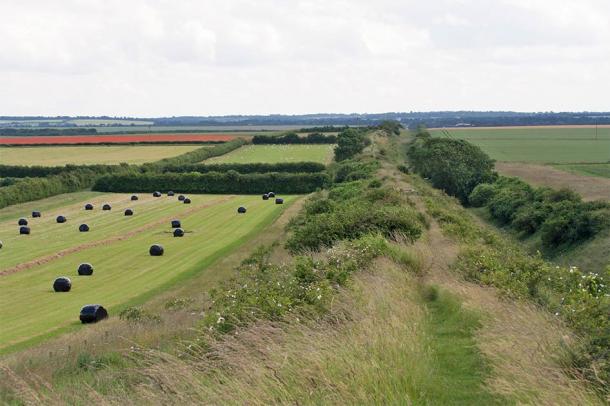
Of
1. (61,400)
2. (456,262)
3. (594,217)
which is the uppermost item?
(61,400)

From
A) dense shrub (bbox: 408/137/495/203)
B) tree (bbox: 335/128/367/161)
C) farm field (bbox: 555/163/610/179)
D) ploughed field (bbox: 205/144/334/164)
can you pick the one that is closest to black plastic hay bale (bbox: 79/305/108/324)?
dense shrub (bbox: 408/137/495/203)

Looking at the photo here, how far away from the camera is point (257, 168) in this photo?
3957 inches

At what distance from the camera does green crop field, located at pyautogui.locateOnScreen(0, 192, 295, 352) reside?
31.6m

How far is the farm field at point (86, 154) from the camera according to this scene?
113m

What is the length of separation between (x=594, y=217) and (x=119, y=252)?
1197 inches

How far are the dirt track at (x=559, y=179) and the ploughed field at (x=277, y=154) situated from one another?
29311 mm

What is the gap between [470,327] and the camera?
14484 millimetres

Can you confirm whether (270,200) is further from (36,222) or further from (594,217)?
(594,217)

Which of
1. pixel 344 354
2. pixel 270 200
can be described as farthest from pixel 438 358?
pixel 270 200

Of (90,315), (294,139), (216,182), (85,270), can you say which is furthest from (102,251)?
(294,139)

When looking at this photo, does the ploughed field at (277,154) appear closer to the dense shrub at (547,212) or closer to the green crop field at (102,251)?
Answer: the green crop field at (102,251)

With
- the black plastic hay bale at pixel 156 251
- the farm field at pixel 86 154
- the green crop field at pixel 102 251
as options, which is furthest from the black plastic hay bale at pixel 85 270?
the farm field at pixel 86 154

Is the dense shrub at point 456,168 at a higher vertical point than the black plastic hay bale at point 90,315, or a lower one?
lower

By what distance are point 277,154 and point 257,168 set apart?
87.4 feet
